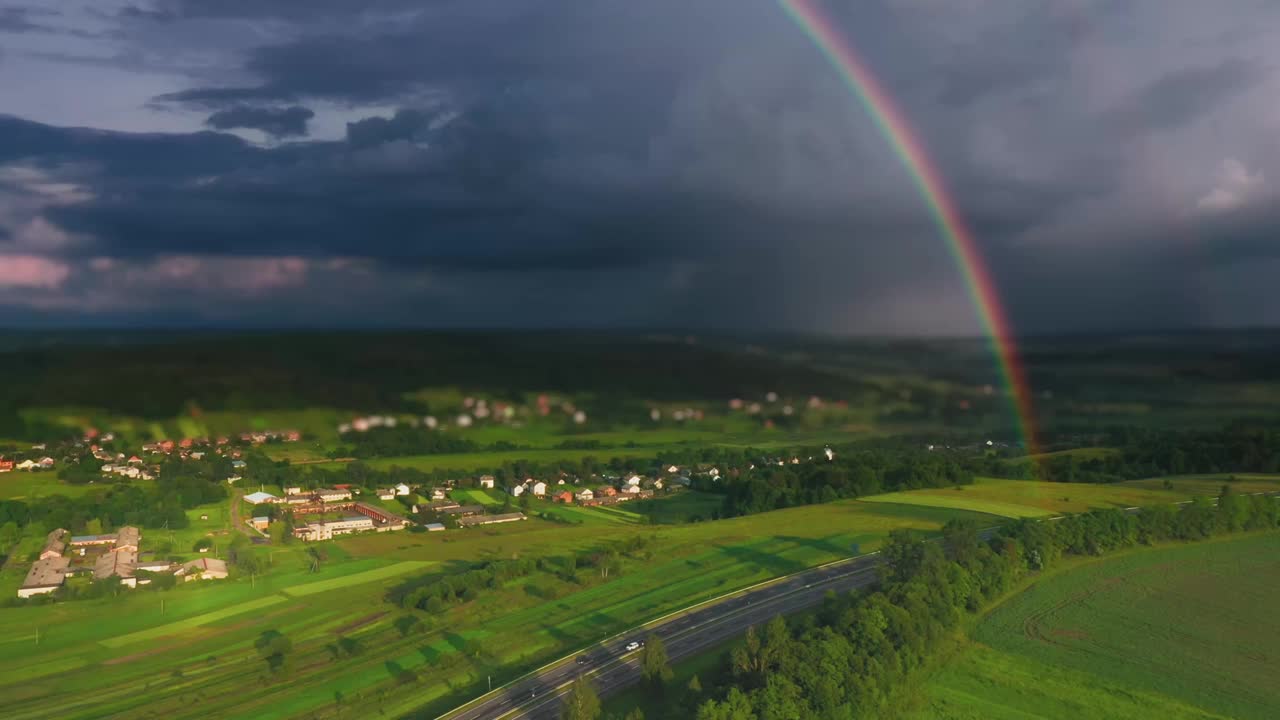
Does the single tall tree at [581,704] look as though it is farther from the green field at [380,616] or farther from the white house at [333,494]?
the white house at [333,494]

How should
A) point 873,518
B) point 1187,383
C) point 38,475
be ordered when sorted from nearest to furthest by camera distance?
point 1187,383 → point 38,475 → point 873,518

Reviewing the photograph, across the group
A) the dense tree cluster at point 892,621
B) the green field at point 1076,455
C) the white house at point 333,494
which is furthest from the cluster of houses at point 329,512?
the green field at point 1076,455

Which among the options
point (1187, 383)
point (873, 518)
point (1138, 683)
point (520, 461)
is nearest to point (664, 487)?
point (520, 461)

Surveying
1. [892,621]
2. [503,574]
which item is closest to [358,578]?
[503,574]

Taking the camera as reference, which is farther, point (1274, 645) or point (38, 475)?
point (38, 475)

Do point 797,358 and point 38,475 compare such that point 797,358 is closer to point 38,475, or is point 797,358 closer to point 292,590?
point 292,590

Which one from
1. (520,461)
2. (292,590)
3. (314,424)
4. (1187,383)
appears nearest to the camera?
(314,424)

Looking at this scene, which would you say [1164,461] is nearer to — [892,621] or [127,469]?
[892,621]
